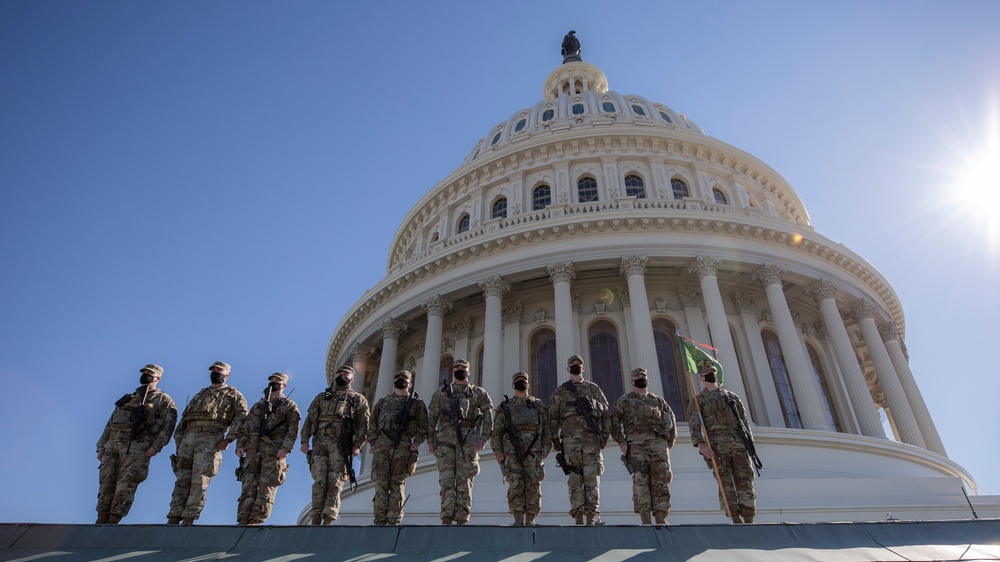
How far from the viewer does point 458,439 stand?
9.19 metres

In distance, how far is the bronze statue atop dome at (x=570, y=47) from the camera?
53.6m

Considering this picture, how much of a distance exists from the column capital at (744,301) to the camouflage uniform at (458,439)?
18275mm

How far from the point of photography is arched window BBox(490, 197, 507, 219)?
3253 cm

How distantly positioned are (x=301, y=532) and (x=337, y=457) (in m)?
2.45

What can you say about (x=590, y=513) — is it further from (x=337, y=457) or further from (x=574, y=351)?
(x=574, y=351)

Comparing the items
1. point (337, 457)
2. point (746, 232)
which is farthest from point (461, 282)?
point (337, 457)

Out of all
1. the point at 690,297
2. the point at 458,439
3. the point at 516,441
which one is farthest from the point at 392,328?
the point at 516,441

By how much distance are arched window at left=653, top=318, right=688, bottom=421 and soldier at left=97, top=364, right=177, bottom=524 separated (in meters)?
16.2

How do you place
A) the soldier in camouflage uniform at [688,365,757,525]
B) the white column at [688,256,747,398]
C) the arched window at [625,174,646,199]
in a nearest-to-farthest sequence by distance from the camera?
the soldier in camouflage uniform at [688,365,757,525] < the white column at [688,256,747,398] < the arched window at [625,174,646,199]

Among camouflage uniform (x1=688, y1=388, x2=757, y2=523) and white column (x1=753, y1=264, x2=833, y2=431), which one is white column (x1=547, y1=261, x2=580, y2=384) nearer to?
white column (x1=753, y1=264, x2=833, y2=431)

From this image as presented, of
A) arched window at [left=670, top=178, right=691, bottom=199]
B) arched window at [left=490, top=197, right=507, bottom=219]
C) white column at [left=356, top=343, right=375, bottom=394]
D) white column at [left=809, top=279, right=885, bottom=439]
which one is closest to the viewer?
white column at [left=809, top=279, right=885, bottom=439]

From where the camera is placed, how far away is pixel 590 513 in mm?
8602

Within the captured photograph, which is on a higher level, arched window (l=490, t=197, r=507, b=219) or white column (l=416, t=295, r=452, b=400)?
arched window (l=490, t=197, r=507, b=219)

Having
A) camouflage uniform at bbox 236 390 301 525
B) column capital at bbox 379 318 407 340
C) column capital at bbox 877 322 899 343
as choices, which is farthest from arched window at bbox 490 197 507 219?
camouflage uniform at bbox 236 390 301 525
